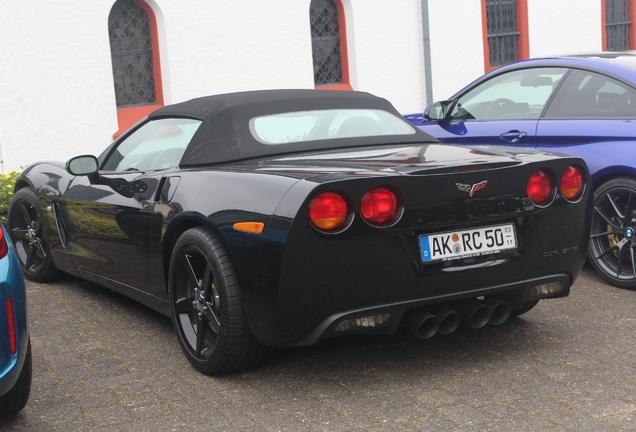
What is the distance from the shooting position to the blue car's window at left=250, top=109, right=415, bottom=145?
4.26 metres

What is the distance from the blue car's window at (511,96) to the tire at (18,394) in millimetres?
3824

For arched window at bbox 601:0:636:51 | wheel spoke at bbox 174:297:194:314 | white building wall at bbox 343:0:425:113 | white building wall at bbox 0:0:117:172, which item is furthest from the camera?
arched window at bbox 601:0:636:51

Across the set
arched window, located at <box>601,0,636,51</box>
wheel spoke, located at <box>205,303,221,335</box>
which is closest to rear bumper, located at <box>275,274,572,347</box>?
wheel spoke, located at <box>205,303,221,335</box>

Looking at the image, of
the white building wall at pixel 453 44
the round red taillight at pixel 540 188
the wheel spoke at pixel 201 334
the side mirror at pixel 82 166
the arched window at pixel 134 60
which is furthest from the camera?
the white building wall at pixel 453 44

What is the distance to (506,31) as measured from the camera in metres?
16.4

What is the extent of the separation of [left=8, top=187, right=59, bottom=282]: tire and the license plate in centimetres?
323

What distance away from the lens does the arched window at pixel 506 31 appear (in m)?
16.2

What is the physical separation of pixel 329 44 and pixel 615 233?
973 centimetres

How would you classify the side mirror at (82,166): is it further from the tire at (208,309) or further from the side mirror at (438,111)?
the side mirror at (438,111)

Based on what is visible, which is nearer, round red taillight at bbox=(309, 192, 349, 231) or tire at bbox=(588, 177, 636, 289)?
round red taillight at bbox=(309, 192, 349, 231)

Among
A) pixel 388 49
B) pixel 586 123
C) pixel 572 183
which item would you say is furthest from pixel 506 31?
pixel 572 183

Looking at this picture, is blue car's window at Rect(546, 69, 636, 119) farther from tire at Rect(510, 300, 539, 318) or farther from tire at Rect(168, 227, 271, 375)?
tire at Rect(168, 227, 271, 375)

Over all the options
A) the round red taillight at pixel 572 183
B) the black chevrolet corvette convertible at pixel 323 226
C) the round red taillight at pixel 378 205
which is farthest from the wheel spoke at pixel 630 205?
the round red taillight at pixel 378 205

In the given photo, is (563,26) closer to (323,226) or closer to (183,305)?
(183,305)
